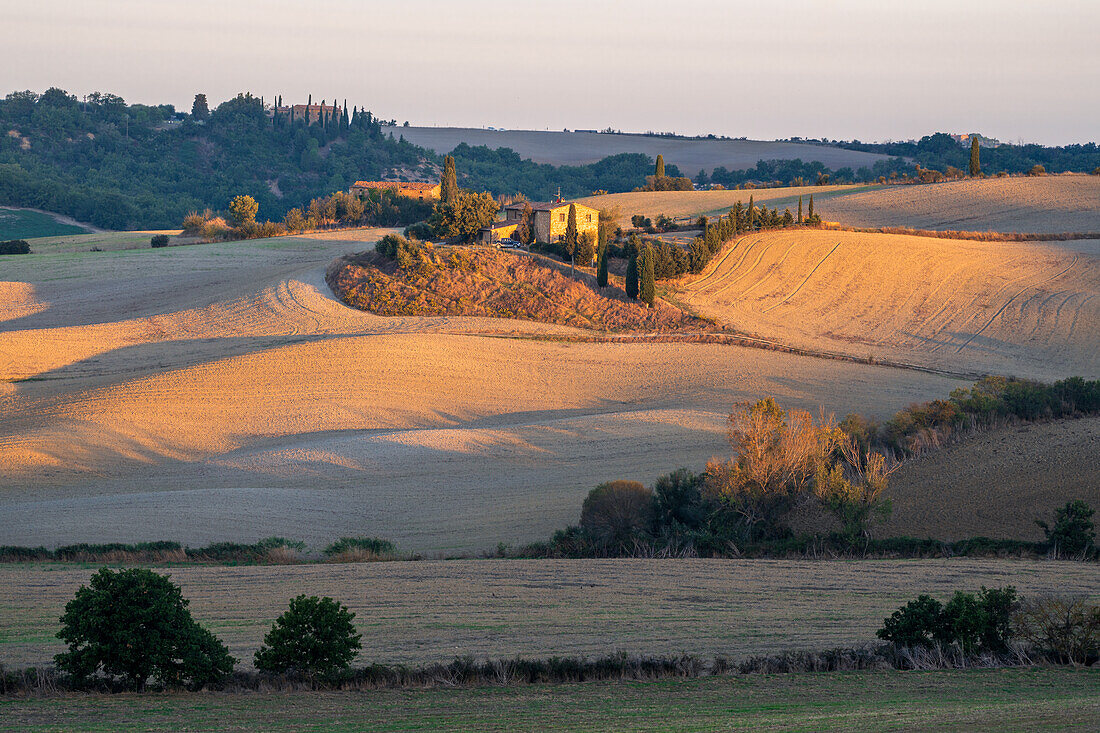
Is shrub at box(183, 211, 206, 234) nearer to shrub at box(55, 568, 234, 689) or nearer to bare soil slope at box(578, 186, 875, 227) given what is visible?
bare soil slope at box(578, 186, 875, 227)

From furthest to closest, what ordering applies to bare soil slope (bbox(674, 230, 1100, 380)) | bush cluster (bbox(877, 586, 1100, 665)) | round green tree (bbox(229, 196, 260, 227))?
1. round green tree (bbox(229, 196, 260, 227))
2. bare soil slope (bbox(674, 230, 1100, 380))
3. bush cluster (bbox(877, 586, 1100, 665))

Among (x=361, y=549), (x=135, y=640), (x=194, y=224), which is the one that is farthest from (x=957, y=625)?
(x=194, y=224)

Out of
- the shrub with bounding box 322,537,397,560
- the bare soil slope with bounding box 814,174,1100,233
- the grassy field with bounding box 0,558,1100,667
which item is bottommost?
the shrub with bounding box 322,537,397,560

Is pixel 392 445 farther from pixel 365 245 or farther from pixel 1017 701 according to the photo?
pixel 365 245

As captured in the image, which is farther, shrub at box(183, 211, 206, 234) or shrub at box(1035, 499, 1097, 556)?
shrub at box(183, 211, 206, 234)

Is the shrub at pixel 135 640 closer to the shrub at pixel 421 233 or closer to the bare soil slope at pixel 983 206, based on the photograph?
the shrub at pixel 421 233

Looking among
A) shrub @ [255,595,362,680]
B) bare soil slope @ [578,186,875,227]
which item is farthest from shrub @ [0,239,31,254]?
shrub @ [255,595,362,680]

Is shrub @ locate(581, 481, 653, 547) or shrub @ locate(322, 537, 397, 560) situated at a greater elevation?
shrub @ locate(581, 481, 653, 547)

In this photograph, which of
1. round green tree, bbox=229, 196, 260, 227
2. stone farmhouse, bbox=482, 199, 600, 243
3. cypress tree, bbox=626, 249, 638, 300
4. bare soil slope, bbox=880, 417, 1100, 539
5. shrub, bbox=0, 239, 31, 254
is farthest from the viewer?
round green tree, bbox=229, 196, 260, 227

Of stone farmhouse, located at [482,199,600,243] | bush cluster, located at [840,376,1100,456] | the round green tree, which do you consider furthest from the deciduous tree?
bush cluster, located at [840,376,1100,456]
